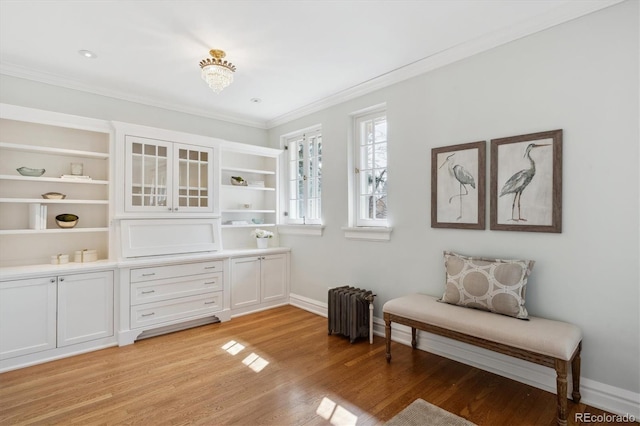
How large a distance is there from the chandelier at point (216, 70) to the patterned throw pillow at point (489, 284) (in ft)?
8.39

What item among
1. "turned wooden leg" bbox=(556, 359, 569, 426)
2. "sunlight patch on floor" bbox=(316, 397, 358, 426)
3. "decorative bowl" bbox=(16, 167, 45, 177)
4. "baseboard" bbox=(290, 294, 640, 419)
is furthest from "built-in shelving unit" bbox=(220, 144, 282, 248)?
"turned wooden leg" bbox=(556, 359, 569, 426)

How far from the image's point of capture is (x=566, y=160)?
2268 millimetres

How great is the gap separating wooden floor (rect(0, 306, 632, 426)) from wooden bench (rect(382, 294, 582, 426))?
13.7 inches

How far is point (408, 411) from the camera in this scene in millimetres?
2062

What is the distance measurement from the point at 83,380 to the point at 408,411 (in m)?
2.50

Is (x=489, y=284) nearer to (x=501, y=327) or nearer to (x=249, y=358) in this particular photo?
(x=501, y=327)

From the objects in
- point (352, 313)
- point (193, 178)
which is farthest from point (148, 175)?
point (352, 313)

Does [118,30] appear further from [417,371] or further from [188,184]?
[417,371]

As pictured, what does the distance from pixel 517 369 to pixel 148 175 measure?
402 cm

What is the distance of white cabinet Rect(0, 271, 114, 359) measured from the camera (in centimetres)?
270

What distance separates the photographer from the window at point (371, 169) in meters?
3.54

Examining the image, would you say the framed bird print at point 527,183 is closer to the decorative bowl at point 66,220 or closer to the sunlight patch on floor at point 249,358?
the sunlight patch on floor at point 249,358

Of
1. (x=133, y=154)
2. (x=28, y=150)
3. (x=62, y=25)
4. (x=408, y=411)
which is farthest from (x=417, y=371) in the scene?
(x=28, y=150)

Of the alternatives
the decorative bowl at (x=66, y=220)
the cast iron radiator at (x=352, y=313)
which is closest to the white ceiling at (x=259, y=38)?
the decorative bowl at (x=66, y=220)
